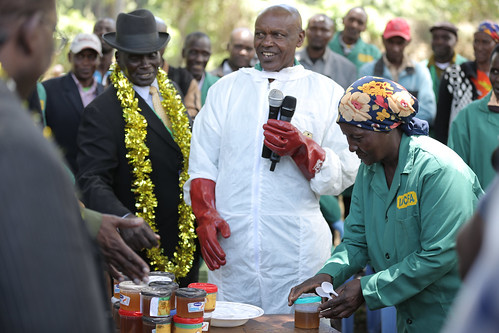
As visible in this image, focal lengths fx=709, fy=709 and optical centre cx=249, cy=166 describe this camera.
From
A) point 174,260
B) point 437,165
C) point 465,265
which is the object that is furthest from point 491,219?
point 174,260

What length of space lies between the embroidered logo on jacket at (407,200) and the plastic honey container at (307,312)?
596 mm

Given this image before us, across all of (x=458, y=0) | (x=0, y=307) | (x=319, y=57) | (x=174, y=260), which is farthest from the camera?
(x=458, y=0)

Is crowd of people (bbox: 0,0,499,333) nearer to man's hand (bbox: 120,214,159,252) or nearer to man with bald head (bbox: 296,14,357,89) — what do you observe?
man's hand (bbox: 120,214,159,252)

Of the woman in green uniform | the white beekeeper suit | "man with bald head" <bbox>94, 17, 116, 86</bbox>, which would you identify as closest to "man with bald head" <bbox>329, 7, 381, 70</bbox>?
"man with bald head" <bbox>94, 17, 116, 86</bbox>

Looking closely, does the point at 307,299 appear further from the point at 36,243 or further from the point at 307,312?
the point at 36,243

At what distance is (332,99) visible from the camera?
4.30 meters

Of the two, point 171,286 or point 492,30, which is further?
point 492,30

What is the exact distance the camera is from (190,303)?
3.00m

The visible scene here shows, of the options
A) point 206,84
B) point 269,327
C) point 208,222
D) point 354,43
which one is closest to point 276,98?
point 208,222

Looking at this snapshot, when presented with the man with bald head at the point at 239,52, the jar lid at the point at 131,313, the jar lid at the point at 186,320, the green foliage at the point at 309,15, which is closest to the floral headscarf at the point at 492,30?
the man with bald head at the point at 239,52

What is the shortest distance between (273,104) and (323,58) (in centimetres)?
367

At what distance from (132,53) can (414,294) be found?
252 centimetres

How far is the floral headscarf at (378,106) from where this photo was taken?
3305mm

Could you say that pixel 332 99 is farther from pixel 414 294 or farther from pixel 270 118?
pixel 414 294
